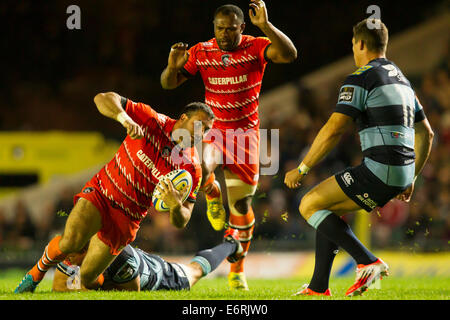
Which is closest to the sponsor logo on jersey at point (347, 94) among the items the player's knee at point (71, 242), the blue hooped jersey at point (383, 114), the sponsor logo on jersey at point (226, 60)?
the blue hooped jersey at point (383, 114)

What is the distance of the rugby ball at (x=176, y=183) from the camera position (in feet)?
17.6

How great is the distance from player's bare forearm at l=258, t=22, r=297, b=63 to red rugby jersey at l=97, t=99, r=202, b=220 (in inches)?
48.3

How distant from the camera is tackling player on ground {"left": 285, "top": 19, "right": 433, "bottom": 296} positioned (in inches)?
203

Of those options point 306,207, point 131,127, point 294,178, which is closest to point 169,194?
point 131,127

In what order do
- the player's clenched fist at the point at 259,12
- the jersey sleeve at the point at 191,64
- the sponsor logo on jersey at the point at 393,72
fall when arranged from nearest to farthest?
the sponsor logo on jersey at the point at 393,72 → the player's clenched fist at the point at 259,12 → the jersey sleeve at the point at 191,64

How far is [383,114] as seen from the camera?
5.17m

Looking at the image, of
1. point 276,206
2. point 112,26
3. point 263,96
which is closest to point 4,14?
point 112,26

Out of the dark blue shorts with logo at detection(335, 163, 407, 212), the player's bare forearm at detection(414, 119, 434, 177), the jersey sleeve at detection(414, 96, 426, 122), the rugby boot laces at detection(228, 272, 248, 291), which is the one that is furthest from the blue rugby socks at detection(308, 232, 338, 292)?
the rugby boot laces at detection(228, 272, 248, 291)

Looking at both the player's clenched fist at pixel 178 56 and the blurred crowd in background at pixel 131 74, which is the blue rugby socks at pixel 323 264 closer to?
the player's clenched fist at pixel 178 56

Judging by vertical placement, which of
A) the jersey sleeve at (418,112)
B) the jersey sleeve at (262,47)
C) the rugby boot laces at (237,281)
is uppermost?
the jersey sleeve at (262,47)

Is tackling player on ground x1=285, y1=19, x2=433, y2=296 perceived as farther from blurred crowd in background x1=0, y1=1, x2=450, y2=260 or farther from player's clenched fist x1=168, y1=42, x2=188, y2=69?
blurred crowd in background x1=0, y1=1, x2=450, y2=260

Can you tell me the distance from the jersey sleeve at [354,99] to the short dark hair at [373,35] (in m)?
0.32

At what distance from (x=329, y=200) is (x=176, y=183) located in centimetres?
115

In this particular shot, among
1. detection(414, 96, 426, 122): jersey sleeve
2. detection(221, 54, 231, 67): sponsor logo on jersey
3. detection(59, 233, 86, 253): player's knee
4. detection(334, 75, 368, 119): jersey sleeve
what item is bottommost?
detection(59, 233, 86, 253): player's knee
